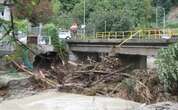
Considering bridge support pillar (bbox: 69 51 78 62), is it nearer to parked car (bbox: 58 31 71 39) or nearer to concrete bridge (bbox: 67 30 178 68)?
concrete bridge (bbox: 67 30 178 68)

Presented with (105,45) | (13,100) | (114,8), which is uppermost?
(114,8)

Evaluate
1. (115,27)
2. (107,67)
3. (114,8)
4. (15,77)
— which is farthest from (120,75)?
(114,8)

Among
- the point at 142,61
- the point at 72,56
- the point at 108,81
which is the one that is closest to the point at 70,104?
the point at 108,81

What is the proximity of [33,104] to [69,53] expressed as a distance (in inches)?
1218

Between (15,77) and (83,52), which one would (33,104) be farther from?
(83,52)

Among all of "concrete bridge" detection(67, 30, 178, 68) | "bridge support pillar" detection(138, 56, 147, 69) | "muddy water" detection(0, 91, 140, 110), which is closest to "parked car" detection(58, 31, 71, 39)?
"concrete bridge" detection(67, 30, 178, 68)

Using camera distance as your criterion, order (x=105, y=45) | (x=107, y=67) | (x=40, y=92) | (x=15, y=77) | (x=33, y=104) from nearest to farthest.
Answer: (x=33, y=104) < (x=40, y=92) < (x=107, y=67) < (x=15, y=77) < (x=105, y=45)

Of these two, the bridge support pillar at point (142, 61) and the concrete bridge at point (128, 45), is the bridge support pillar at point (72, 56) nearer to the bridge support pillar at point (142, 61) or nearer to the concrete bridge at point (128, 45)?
the concrete bridge at point (128, 45)

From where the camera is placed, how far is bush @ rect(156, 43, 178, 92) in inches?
1089

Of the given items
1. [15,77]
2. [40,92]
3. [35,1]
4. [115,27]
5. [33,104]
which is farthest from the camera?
[115,27]

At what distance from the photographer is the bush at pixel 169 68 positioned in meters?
27.7

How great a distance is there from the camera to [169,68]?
27953 millimetres

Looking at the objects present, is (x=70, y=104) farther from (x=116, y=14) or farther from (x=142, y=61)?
(x=116, y=14)

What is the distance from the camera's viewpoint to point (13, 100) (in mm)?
32312
